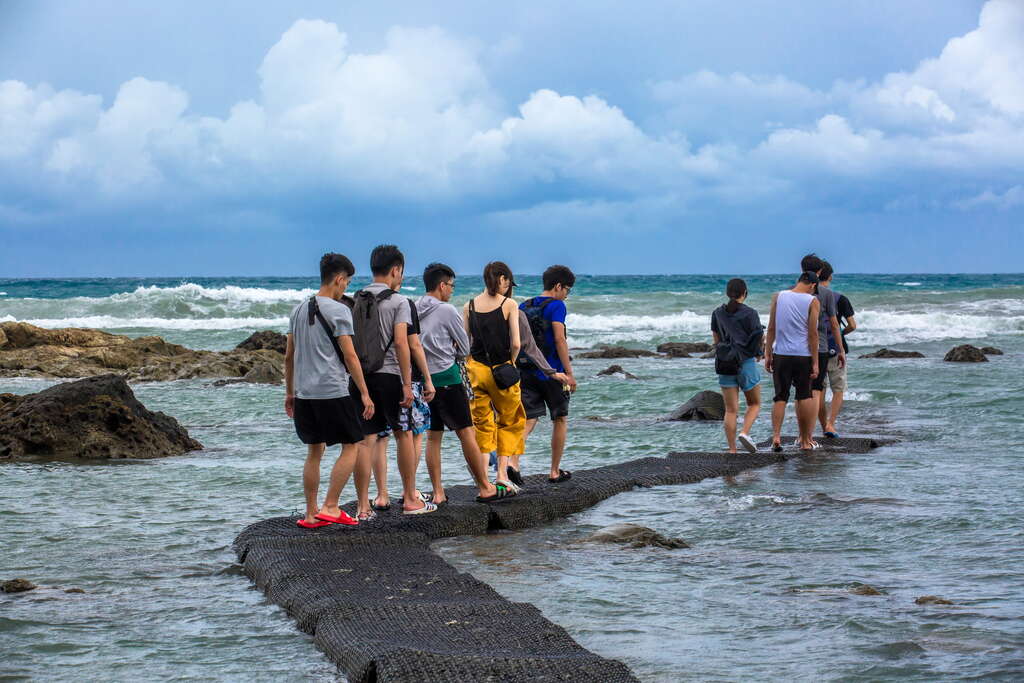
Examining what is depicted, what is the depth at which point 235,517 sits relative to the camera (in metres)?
7.96

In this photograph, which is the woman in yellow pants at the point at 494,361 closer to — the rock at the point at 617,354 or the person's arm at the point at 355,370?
the person's arm at the point at 355,370

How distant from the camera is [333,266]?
6.50 metres

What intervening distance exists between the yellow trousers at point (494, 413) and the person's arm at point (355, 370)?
1293 mm

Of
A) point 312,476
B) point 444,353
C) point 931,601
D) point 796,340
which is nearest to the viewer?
point 931,601

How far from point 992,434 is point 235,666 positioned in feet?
31.0

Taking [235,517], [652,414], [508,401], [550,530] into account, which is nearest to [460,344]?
[508,401]

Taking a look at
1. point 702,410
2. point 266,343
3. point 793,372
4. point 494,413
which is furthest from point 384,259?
point 266,343

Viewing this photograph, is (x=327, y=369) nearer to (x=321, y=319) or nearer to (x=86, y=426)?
(x=321, y=319)

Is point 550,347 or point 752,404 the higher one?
point 550,347

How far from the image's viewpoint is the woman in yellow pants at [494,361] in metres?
7.69

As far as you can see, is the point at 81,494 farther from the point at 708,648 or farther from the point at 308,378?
the point at 708,648

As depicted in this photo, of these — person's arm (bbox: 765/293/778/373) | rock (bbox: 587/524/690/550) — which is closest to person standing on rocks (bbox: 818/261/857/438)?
person's arm (bbox: 765/293/778/373)

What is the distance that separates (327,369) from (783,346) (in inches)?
208

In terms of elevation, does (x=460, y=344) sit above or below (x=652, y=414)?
above
